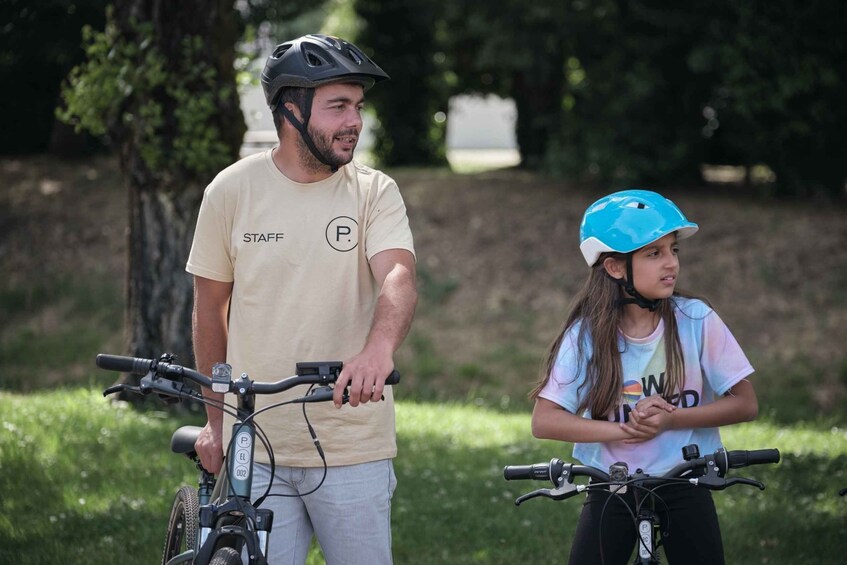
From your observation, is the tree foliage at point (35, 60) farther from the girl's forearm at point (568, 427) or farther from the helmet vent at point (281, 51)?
the girl's forearm at point (568, 427)

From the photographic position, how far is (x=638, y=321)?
419 centimetres

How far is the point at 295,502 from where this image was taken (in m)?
4.07

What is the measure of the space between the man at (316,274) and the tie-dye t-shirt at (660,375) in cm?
64

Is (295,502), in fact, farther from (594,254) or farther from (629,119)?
(629,119)

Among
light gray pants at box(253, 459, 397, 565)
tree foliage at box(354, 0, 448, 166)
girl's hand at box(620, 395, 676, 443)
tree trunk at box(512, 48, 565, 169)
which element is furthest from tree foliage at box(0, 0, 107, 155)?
girl's hand at box(620, 395, 676, 443)

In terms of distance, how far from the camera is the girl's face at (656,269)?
4047 millimetres

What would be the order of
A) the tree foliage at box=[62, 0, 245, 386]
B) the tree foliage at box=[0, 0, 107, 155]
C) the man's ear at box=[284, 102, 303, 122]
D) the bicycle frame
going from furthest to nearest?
the tree foliage at box=[0, 0, 107, 155] → the tree foliage at box=[62, 0, 245, 386] → the man's ear at box=[284, 102, 303, 122] → the bicycle frame

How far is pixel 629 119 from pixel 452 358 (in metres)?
4.64

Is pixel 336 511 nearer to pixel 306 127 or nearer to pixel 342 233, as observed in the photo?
pixel 342 233

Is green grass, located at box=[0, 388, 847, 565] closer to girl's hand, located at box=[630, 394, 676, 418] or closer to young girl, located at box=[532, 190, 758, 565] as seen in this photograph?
young girl, located at box=[532, 190, 758, 565]

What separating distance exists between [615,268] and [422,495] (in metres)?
4.01

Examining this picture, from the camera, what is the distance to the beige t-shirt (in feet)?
13.0

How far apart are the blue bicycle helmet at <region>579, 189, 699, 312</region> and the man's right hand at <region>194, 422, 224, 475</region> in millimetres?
1509

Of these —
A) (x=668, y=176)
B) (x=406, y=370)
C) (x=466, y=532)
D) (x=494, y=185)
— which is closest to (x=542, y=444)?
(x=466, y=532)
